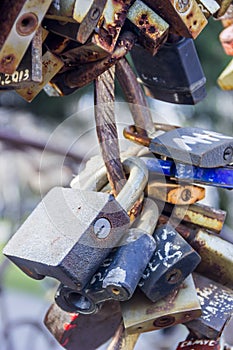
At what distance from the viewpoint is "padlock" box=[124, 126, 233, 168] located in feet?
2.25

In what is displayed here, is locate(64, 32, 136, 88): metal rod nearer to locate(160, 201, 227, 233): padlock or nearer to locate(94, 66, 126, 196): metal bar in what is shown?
locate(94, 66, 126, 196): metal bar

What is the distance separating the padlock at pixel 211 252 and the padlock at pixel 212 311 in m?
0.02

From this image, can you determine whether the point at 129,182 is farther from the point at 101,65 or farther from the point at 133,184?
the point at 101,65

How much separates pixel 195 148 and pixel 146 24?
0.42 feet

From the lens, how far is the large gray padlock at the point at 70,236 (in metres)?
0.63

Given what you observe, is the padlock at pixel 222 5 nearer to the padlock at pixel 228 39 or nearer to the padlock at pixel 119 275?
the padlock at pixel 228 39

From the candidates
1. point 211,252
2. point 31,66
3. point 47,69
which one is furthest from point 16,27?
point 211,252

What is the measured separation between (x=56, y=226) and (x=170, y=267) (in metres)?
0.12

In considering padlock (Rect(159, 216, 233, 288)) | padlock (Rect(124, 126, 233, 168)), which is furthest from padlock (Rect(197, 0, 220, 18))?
padlock (Rect(159, 216, 233, 288))

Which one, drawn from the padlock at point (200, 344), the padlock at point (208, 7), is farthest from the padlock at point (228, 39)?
the padlock at point (200, 344)

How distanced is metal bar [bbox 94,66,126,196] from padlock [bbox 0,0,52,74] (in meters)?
0.16

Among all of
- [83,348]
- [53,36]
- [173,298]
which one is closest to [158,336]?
[83,348]

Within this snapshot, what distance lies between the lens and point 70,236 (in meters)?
0.64

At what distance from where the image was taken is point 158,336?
7.13 feet
